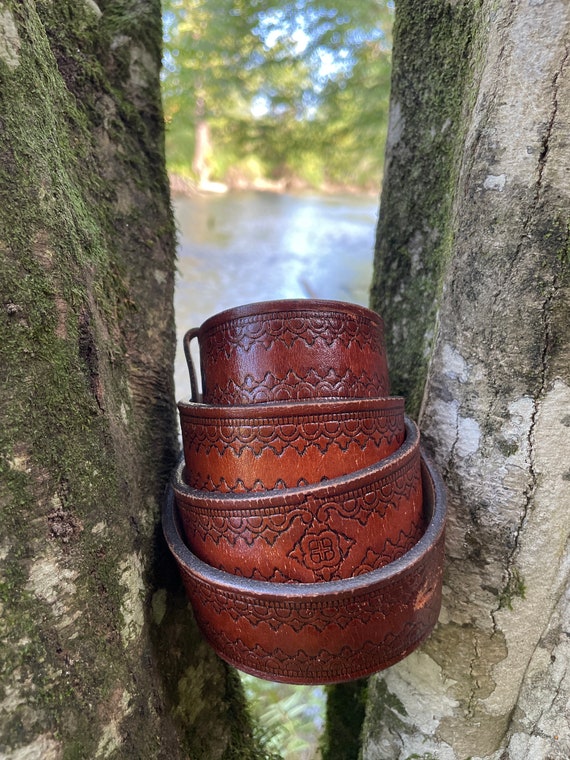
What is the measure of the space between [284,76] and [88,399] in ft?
11.1

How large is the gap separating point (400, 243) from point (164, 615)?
67 centimetres

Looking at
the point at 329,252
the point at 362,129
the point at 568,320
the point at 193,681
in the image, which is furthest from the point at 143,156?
the point at 329,252

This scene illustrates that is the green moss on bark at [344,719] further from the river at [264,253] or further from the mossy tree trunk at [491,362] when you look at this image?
the river at [264,253]

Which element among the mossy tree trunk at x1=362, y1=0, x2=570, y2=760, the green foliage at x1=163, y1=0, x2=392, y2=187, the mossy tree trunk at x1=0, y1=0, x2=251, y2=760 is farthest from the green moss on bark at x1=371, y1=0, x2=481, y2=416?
the green foliage at x1=163, y1=0, x2=392, y2=187

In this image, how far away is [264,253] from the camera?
154 inches

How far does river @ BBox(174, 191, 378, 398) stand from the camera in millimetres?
3246

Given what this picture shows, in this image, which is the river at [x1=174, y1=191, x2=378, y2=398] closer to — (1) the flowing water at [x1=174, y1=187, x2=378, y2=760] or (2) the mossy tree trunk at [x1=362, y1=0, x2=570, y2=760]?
(1) the flowing water at [x1=174, y1=187, x2=378, y2=760]

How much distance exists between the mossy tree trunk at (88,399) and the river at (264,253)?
5.79ft

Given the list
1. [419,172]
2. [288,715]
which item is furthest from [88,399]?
[288,715]

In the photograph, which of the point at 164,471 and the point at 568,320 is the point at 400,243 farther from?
the point at 164,471

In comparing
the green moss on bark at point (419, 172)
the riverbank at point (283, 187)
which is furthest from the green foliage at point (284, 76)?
the green moss on bark at point (419, 172)

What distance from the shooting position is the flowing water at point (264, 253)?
3232mm

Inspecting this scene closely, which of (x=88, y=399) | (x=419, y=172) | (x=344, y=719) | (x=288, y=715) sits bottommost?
(x=288, y=715)

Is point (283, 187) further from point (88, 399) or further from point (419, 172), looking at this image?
point (88, 399)
